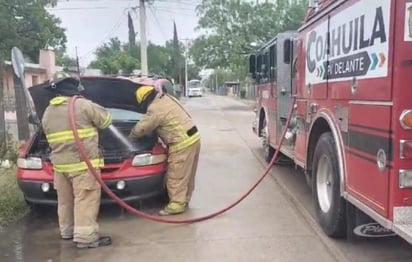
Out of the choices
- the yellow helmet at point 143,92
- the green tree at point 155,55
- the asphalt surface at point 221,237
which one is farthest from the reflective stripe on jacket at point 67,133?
the green tree at point 155,55

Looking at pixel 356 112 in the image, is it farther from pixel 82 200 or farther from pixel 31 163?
pixel 31 163

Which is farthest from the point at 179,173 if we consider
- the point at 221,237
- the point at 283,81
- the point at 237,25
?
the point at 237,25

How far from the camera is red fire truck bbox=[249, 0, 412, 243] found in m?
3.76

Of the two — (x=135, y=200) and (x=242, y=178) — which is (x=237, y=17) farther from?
(x=135, y=200)

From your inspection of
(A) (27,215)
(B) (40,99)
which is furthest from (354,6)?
(A) (27,215)

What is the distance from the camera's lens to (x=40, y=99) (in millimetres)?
6512

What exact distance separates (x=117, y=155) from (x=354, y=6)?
3.30m

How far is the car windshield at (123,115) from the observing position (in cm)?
755

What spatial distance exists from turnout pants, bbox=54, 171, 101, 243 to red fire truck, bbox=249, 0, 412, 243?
7.85 ft

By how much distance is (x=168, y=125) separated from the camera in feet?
21.7

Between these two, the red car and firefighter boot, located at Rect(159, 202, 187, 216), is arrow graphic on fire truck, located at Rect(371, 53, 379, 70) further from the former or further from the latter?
firefighter boot, located at Rect(159, 202, 187, 216)

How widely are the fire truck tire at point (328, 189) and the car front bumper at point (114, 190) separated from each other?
6.42ft

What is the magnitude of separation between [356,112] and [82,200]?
2819 millimetres

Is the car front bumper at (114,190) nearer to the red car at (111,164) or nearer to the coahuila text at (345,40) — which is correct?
the red car at (111,164)
